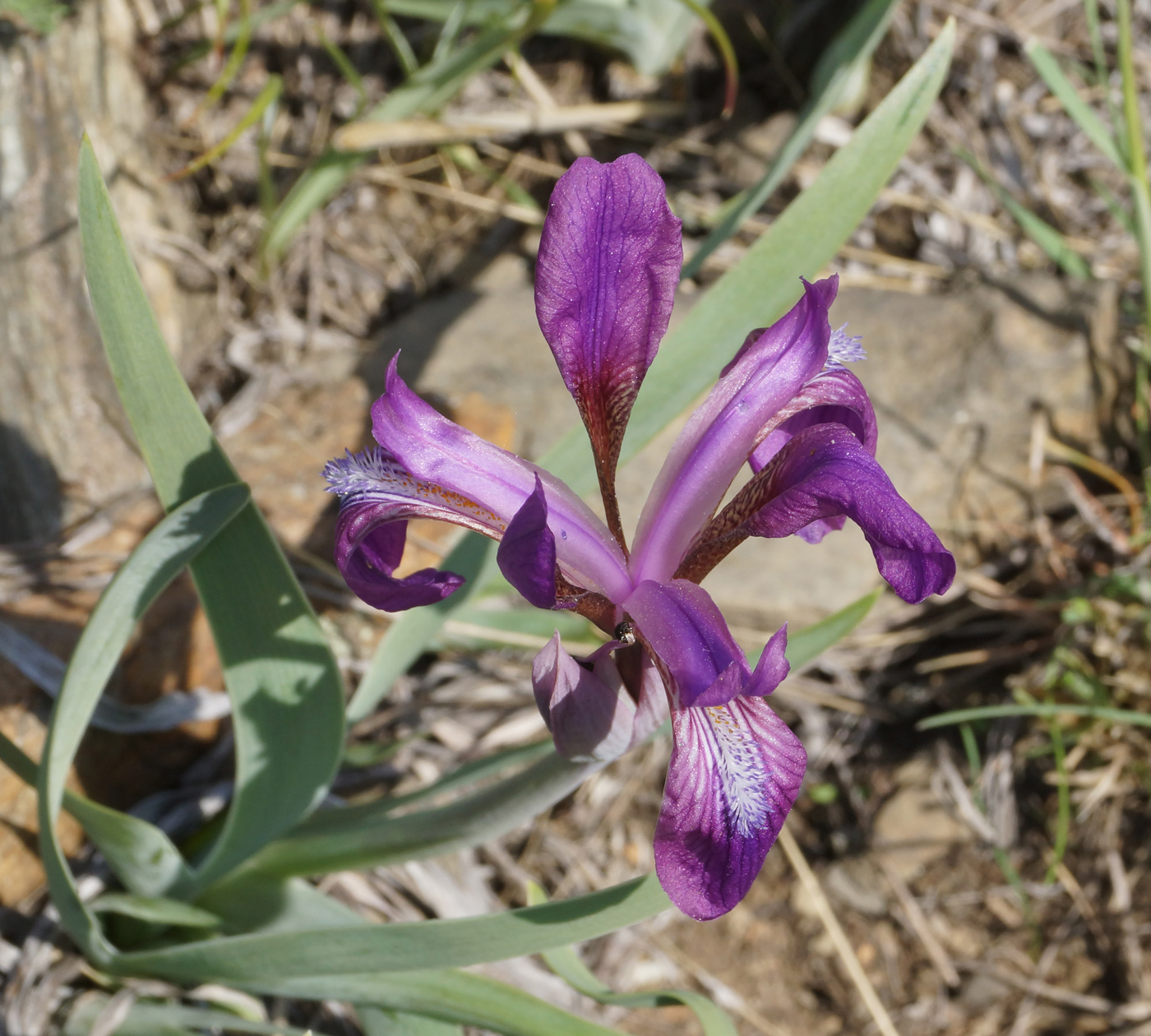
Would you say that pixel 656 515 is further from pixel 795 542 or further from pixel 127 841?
pixel 795 542

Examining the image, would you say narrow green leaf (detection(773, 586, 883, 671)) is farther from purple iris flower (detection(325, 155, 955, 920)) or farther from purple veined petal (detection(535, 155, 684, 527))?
purple veined petal (detection(535, 155, 684, 527))

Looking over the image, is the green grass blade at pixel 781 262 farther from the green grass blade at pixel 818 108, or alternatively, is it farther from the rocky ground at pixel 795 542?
the rocky ground at pixel 795 542

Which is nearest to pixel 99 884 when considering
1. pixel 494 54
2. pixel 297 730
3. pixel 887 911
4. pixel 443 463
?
pixel 297 730

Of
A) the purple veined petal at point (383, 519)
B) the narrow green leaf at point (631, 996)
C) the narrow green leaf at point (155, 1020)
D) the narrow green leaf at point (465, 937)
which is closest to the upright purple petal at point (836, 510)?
the purple veined petal at point (383, 519)

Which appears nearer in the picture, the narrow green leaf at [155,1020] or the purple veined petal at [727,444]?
the purple veined petal at [727,444]

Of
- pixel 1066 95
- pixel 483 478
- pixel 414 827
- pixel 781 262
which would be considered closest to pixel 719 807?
pixel 483 478

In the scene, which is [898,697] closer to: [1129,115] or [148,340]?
[1129,115]
